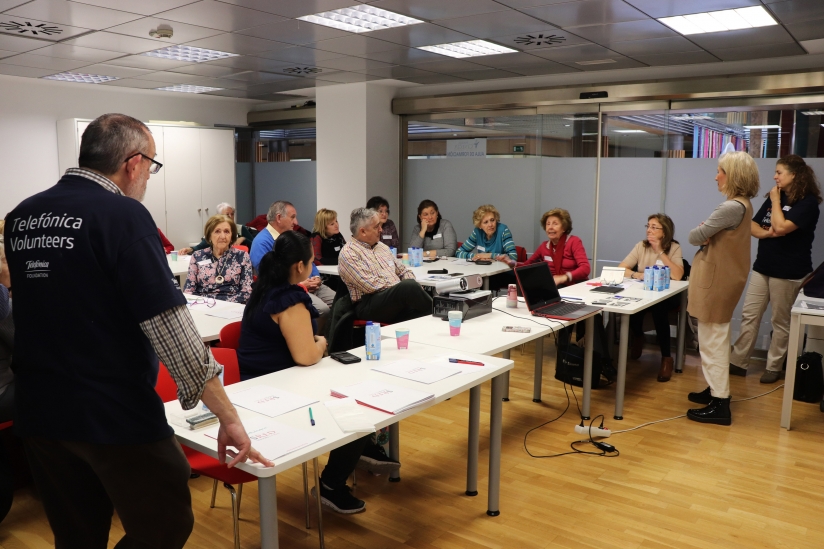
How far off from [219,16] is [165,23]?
50 centimetres

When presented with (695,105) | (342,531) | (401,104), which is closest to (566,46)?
(695,105)

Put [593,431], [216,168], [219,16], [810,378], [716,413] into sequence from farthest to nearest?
[216,168], [810,378], [219,16], [716,413], [593,431]

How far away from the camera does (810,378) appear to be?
469cm

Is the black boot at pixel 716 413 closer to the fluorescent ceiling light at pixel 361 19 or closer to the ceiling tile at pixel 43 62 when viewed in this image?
the fluorescent ceiling light at pixel 361 19

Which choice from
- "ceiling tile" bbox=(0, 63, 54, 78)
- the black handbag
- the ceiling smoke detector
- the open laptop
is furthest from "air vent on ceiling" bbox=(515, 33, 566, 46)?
"ceiling tile" bbox=(0, 63, 54, 78)

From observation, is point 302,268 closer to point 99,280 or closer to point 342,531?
point 342,531

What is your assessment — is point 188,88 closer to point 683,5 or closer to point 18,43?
point 18,43

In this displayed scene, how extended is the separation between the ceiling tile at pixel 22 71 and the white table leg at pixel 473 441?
621 centimetres

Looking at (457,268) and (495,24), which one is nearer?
(495,24)

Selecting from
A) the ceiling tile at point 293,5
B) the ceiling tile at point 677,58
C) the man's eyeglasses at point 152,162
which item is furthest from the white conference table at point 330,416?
the ceiling tile at point 677,58

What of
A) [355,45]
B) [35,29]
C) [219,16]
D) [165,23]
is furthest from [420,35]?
[35,29]

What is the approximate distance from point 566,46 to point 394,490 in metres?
3.95

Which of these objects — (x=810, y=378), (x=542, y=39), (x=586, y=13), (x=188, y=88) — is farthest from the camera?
(x=188, y=88)

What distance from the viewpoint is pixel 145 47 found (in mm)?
5711
